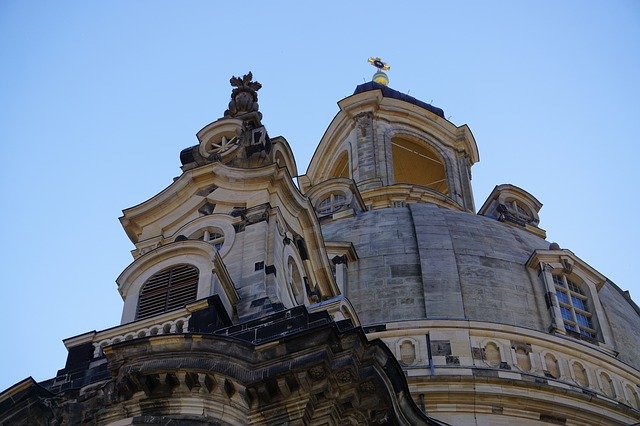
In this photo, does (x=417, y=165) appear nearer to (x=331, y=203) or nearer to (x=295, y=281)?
(x=331, y=203)

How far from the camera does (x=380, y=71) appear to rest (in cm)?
5744

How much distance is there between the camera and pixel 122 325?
21250mm

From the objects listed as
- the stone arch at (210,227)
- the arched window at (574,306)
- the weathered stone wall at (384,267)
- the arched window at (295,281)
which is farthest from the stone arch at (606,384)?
the stone arch at (210,227)

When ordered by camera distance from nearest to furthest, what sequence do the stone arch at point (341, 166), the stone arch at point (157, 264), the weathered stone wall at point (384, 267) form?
1. the stone arch at point (157, 264)
2. the weathered stone wall at point (384, 267)
3. the stone arch at point (341, 166)

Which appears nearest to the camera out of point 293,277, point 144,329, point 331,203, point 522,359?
point 144,329

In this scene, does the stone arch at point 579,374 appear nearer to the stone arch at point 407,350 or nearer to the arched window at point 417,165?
the stone arch at point 407,350

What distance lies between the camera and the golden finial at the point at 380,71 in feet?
186

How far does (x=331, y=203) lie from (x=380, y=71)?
15350mm

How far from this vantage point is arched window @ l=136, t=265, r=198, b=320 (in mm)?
22344

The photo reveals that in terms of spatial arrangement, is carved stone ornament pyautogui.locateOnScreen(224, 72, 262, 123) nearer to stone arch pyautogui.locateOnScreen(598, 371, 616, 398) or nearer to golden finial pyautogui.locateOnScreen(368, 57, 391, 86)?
stone arch pyautogui.locateOnScreen(598, 371, 616, 398)

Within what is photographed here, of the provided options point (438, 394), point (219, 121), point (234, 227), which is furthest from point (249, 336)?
point (438, 394)

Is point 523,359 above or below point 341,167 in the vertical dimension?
below

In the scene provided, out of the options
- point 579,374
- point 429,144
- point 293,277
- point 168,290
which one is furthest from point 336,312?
point 429,144

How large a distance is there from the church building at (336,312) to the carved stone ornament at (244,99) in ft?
0.15
